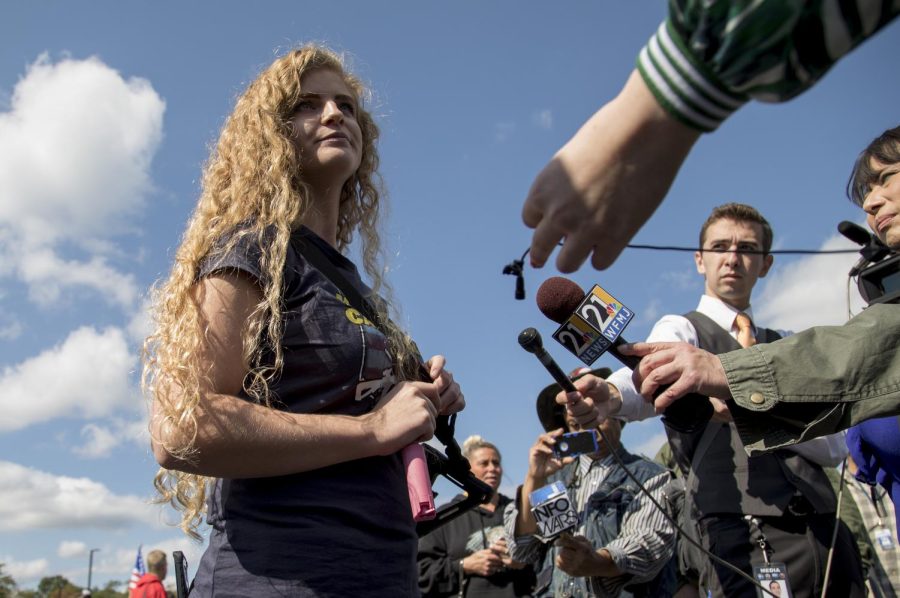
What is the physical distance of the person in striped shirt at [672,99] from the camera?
1039mm

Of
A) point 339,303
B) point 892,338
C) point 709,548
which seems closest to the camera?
point 339,303

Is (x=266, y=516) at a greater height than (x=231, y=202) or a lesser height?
lesser

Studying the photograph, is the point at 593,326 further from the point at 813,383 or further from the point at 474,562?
the point at 474,562

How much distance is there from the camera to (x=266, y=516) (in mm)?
1845

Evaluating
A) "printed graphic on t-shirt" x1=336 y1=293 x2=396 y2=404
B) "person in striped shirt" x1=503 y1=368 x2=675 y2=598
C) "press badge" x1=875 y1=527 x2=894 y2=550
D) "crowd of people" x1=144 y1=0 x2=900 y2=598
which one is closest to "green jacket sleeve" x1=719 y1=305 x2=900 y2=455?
"crowd of people" x1=144 y1=0 x2=900 y2=598

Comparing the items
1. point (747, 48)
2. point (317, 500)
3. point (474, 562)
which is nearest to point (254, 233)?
point (317, 500)

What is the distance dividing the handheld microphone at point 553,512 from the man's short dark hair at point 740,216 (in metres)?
1.67

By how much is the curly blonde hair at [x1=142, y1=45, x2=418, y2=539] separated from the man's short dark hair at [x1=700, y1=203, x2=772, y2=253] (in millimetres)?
2101

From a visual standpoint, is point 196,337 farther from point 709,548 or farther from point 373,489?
point 709,548

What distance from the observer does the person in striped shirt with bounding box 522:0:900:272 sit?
3.41 ft

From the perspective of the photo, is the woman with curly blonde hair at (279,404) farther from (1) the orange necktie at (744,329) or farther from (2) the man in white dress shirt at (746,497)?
(1) the orange necktie at (744,329)

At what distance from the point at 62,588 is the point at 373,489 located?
2469 inches

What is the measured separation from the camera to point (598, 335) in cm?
267

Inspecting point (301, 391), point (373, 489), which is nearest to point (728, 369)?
point (373, 489)
